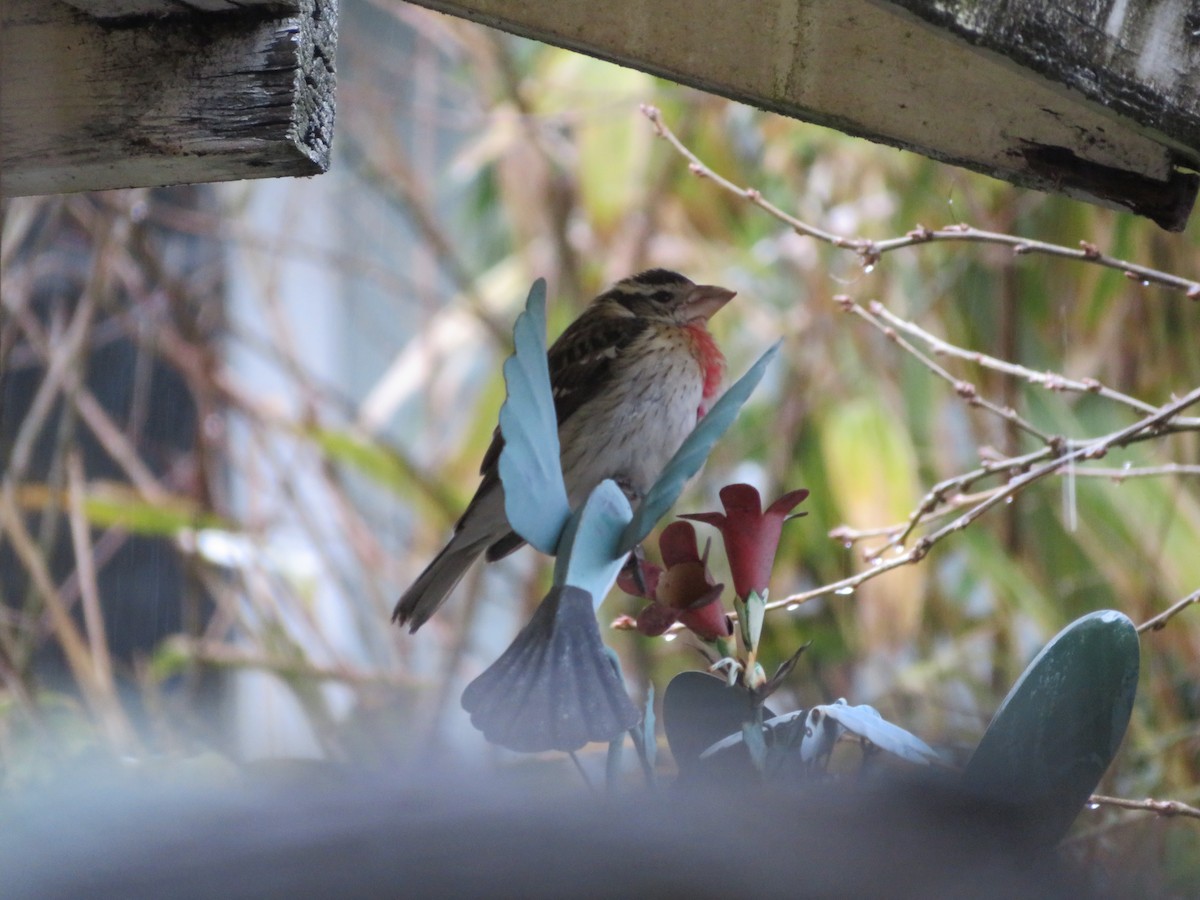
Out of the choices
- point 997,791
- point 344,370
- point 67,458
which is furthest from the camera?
point 344,370

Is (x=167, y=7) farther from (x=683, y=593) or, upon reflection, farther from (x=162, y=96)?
(x=683, y=593)

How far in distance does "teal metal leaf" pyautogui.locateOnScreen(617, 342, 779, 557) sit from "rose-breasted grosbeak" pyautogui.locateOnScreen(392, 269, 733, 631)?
78 cm

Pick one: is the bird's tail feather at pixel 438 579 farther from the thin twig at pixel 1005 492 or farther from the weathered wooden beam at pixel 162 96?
the weathered wooden beam at pixel 162 96

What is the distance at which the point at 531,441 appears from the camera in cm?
77

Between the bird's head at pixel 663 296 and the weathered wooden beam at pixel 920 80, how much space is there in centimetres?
73

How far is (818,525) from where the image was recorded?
9.67 ft

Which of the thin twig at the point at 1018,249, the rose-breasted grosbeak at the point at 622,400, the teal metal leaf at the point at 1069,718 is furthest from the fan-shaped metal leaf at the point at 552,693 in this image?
the rose-breasted grosbeak at the point at 622,400

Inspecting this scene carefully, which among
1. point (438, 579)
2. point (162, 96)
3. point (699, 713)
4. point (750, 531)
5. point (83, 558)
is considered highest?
point (162, 96)

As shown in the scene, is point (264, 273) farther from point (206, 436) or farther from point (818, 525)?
→ point (818, 525)

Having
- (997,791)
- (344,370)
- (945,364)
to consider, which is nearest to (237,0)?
(997,791)

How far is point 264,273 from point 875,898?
129 inches

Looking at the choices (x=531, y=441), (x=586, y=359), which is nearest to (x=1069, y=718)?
(x=531, y=441)

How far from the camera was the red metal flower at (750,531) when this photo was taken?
0.79 metres

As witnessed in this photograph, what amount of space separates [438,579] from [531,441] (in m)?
0.88
